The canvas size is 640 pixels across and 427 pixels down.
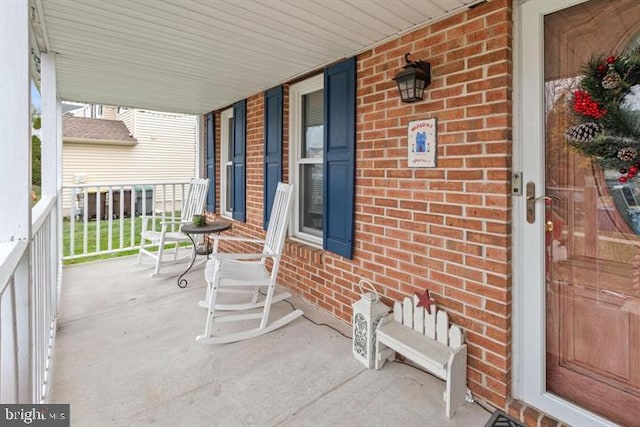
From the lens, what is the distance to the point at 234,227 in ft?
15.5

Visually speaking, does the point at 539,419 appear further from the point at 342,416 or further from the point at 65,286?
the point at 65,286

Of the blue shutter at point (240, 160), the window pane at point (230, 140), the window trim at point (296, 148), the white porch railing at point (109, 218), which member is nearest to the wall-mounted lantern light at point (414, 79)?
the window trim at point (296, 148)

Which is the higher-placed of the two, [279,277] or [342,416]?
[279,277]

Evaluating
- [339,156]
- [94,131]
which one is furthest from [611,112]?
[94,131]

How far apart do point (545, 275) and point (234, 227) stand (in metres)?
3.80

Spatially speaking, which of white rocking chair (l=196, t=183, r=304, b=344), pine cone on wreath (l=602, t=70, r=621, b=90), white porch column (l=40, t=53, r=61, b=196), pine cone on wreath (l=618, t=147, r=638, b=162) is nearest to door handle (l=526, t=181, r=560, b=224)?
pine cone on wreath (l=618, t=147, r=638, b=162)

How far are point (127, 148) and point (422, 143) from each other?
10.9 meters

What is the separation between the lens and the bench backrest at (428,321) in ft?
6.56

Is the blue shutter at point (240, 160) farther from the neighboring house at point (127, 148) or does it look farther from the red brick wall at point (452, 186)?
the neighboring house at point (127, 148)

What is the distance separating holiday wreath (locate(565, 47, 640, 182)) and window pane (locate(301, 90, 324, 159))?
2170 millimetres

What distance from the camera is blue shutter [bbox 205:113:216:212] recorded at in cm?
525

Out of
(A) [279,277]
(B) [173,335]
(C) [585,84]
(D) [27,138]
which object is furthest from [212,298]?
(C) [585,84]

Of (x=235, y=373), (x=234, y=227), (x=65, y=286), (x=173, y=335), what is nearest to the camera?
(x=235, y=373)

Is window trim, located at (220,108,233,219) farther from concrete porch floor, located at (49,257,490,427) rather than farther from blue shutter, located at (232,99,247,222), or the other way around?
concrete porch floor, located at (49,257,490,427)
